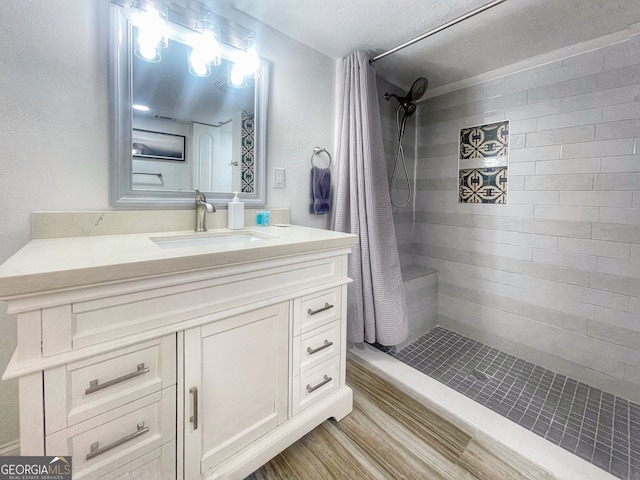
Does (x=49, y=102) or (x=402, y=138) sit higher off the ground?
(x=402, y=138)

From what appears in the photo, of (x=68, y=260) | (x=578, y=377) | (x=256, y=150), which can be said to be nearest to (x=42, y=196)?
(x=68, y=260)

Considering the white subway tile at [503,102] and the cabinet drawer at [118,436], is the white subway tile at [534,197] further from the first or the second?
the cabinet drawer at [118,436]

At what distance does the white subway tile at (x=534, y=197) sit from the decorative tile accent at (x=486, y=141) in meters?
0.16

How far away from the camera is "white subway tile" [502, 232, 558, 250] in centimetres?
185

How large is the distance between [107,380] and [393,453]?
1.10m

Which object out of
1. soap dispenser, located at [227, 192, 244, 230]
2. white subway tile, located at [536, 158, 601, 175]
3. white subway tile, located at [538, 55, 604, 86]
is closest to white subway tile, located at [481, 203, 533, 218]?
white subway tile, located at [536, 158, 601, 175]

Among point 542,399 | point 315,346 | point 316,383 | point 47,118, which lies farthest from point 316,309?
point 542,399

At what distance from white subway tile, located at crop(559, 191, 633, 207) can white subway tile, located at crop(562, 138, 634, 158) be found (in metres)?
0.22

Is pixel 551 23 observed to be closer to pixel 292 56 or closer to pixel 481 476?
pixel 292 56

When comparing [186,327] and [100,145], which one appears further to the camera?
[100,145]

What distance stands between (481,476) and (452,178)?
1.93 m

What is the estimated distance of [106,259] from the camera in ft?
2.40

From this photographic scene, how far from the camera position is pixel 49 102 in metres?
1.04

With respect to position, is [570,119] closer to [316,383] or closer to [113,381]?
[316,383]
